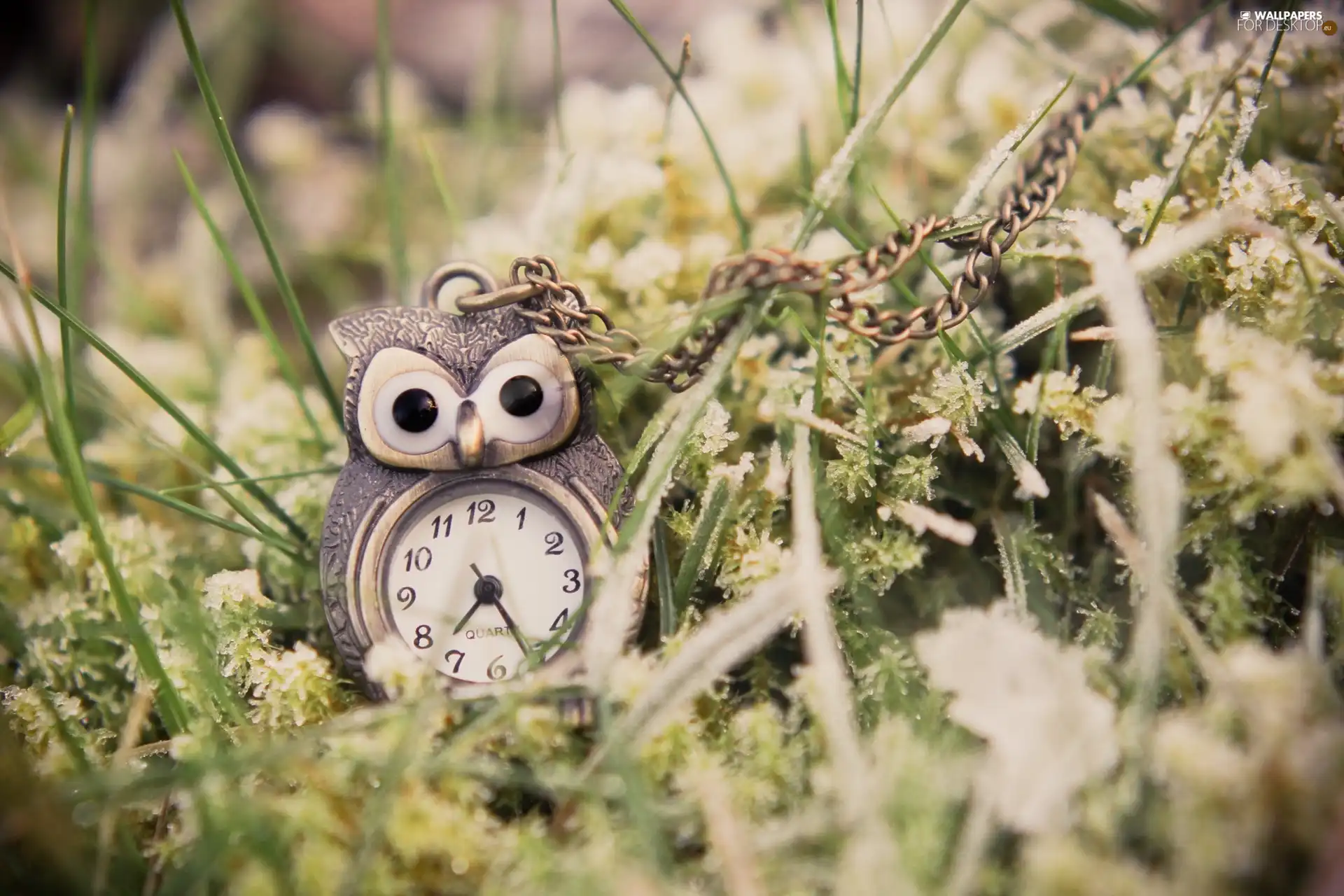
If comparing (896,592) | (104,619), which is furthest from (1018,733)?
(104,619)

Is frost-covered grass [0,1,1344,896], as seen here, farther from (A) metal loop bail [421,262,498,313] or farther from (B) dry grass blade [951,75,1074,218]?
(A) metal loop bail [421,262,498,313]

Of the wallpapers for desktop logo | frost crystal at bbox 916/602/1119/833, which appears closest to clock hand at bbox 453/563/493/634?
frost crystal at bbox 916/602/1119/833

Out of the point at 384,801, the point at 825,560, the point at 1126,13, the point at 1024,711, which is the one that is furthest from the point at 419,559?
the point at 1126,13

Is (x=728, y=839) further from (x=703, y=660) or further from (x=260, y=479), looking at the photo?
(x=260, y=479)

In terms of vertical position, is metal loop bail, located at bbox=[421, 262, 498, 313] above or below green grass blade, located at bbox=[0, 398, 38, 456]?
above

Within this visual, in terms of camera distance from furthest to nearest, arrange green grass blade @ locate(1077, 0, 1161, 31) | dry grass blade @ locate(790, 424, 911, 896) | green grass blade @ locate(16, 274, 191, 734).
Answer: green grass blade @ locate(1077, 0, 1161, 31), green grass blade @ locate(16, 274, 191, 734), dry grass blade @ locate(790, 424, 911, 896)

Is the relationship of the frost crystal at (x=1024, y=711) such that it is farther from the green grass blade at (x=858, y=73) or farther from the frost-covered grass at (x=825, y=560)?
the green grass blade at (x=858, y=73)
